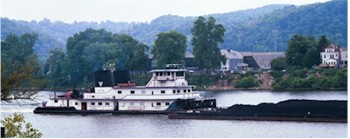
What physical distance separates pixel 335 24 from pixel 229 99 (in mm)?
79264

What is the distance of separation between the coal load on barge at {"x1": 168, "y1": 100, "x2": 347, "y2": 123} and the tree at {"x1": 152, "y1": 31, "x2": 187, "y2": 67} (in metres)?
41.5

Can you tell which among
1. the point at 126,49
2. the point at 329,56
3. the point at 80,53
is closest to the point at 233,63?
the point at 126,49

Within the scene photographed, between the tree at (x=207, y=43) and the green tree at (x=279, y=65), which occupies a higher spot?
the tree at (x=207, y=43)

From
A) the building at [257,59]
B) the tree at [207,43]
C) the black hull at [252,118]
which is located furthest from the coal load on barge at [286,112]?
the building at [257,59]

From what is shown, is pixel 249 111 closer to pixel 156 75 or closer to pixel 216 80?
pixel 156 75

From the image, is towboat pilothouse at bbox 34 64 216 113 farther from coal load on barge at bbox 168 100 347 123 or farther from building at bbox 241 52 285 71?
building at bbox 241 52 285 71

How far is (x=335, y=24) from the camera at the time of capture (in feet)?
452

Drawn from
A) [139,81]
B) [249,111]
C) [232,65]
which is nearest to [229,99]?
[249,111]

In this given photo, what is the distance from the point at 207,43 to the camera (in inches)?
3406

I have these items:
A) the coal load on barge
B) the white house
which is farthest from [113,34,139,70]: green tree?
the coal load on barge

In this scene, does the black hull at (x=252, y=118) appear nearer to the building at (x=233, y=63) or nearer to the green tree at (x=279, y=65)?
the green tree at (x=279, y=65)

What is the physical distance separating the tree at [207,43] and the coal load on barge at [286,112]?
4279 centimetres

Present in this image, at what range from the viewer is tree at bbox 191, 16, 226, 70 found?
86312mm

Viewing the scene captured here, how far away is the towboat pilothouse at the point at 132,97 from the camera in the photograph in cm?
4716
